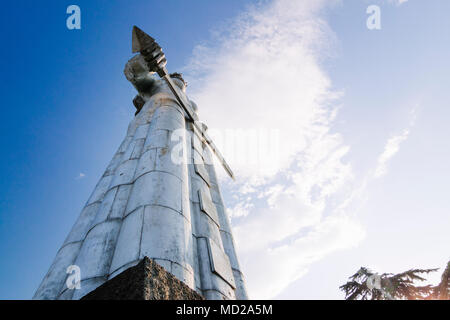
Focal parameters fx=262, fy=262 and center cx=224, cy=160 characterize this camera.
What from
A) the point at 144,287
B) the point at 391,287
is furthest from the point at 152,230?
the point at 391,287

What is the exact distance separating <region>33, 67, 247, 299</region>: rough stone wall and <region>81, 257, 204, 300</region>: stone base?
90cm

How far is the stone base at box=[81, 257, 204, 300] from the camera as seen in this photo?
4.65 feet

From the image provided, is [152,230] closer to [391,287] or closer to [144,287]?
[144,287]

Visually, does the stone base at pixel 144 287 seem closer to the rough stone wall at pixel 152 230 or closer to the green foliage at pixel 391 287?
the rough stone wall at pixel 152 230

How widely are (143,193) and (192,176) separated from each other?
1786 millimetres

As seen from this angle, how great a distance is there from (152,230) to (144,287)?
150 cm

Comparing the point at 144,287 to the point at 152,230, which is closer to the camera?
the point at 144,287

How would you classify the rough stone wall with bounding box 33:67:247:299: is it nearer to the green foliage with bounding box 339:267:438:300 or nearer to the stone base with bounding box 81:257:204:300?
the stone base with bounding box 81:257:204:300

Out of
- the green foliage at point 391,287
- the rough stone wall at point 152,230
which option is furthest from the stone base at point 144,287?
the green foliage at point 391,287

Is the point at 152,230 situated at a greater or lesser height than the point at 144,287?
greater

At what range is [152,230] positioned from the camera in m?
2.87

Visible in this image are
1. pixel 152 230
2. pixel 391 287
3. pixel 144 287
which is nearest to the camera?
pixel 144 287

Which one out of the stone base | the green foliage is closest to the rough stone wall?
the stone base
